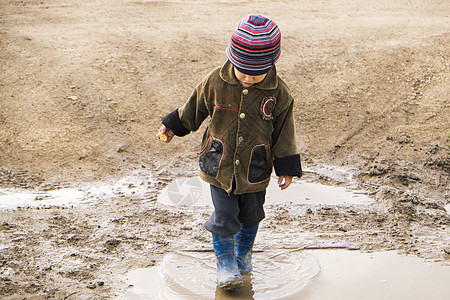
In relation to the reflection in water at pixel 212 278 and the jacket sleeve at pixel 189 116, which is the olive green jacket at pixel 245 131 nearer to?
the jacket sleeve at pixel 189 116

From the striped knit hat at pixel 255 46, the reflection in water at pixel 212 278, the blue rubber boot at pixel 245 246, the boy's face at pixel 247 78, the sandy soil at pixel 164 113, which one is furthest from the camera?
the sandy soil at pixel 164 113

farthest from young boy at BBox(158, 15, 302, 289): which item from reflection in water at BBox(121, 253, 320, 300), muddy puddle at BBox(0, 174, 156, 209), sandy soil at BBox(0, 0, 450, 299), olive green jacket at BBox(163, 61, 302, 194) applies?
muddy puddle at BBox(0, 174, 156, 209)

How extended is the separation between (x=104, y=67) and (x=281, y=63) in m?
1.88

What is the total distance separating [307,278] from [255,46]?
133 cm

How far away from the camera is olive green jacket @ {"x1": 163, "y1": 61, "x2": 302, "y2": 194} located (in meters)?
3.04

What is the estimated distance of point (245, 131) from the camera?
3062mm

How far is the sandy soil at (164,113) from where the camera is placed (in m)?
3.73

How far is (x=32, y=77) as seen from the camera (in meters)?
6.14

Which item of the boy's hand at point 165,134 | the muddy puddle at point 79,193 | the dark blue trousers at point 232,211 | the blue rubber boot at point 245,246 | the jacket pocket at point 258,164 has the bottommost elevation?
the muddy puddle at point 79,193

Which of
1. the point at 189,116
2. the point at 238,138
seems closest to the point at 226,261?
the point at 238,138

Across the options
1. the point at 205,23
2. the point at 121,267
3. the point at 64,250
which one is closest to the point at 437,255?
the point at 121,267

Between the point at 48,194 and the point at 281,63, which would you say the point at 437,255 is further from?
the point at 281,63

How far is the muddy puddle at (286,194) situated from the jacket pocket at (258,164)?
4.24 feet

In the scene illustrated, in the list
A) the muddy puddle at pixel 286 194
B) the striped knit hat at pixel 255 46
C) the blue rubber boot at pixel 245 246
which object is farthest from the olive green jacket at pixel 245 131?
the muddy puddle at pixel 286 194
